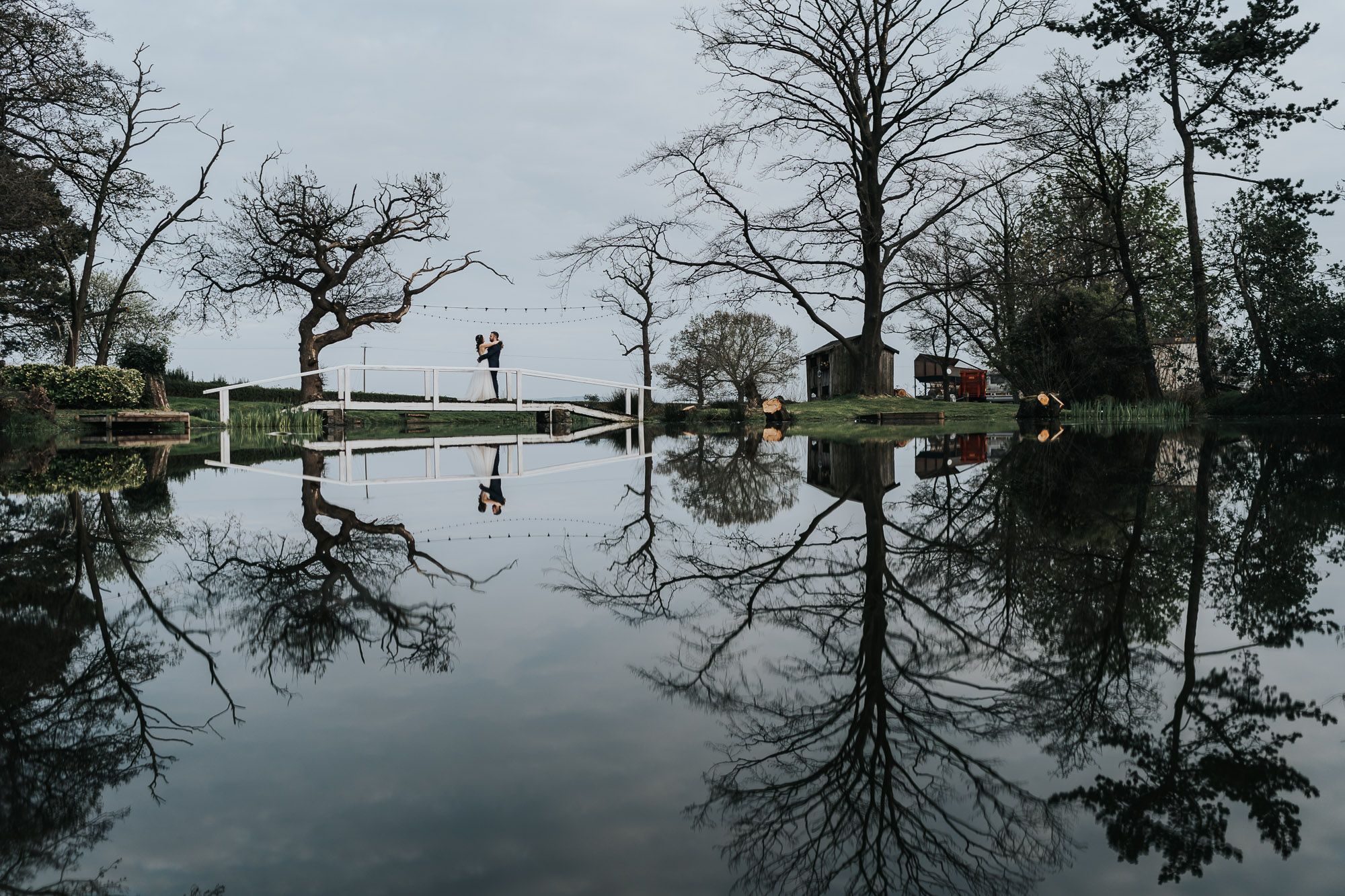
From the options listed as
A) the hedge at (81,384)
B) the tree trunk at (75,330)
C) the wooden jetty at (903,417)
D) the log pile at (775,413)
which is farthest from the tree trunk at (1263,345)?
the tree trunk at (75,330)

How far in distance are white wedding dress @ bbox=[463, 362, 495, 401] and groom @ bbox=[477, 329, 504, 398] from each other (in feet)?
0.55

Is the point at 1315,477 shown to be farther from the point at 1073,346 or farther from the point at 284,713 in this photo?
the point at 1073,346

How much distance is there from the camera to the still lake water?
1428 mm

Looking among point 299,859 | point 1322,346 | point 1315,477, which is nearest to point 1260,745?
point 299,859

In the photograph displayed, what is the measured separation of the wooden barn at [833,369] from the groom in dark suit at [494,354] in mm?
14033

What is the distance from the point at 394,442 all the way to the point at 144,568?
Result: 11.6 meters

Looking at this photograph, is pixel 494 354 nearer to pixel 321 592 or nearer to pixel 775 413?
pixel 775 413

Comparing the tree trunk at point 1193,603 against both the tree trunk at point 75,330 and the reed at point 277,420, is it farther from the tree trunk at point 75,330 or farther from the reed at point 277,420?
the tree trunk at point 75,330

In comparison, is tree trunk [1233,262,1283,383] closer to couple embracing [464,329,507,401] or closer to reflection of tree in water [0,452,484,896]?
couple embracing [464,329,507,401]

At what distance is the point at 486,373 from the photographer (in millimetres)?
22891

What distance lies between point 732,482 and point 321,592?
4607 millimetres

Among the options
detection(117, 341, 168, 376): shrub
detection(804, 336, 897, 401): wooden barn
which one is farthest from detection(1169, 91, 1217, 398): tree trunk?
detection(117, 341, 168, 376): shrub

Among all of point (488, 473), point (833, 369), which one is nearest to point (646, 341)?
point (833, 369)

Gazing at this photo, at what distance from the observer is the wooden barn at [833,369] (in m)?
35.3
